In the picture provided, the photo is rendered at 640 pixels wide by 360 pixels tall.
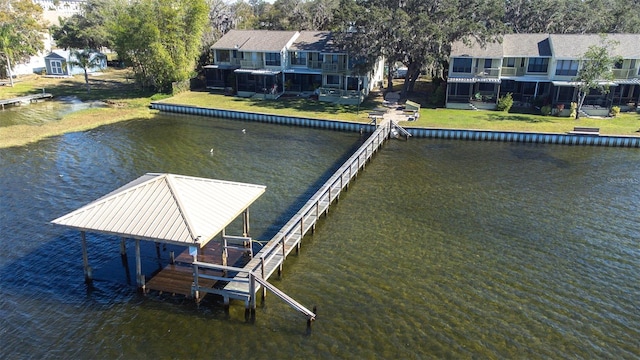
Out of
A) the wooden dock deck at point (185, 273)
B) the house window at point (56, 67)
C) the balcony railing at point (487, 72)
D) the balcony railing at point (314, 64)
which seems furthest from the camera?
the house window at point (56, 67)

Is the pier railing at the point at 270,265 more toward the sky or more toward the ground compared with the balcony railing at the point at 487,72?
more toward the ground

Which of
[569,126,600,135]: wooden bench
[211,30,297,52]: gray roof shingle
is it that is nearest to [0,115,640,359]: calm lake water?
[569,126,600,135]: wooden bench

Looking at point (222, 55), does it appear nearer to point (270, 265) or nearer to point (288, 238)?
point (288, 238)

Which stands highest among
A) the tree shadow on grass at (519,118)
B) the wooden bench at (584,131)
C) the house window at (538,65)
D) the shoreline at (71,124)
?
the house window at (538,65)

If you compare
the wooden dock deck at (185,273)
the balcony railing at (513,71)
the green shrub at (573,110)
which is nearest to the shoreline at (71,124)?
the wooden dock deck at (185,273)

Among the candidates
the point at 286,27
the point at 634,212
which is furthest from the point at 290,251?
the point at 286,27

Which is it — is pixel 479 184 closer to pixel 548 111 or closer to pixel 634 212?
pixel 634 212

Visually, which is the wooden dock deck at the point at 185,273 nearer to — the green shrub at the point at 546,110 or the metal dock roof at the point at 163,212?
the metal dock roof at the point at 163,212
